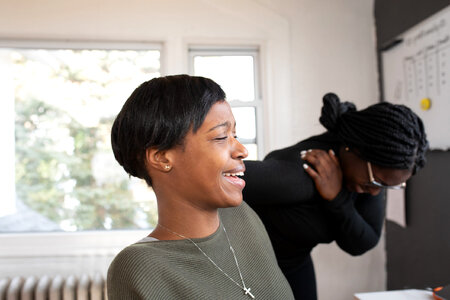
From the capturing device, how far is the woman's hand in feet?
3.72

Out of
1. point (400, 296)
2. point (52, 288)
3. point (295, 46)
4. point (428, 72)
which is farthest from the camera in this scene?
point (295, 46)

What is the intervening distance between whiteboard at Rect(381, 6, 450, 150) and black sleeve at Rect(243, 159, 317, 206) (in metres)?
1.02

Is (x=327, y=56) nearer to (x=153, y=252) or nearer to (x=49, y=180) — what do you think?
(x=49, y=180)

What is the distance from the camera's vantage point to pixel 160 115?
28.3 inches

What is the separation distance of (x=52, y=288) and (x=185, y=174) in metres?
1.79

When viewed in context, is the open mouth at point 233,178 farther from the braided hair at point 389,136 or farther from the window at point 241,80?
the window at point 241,80

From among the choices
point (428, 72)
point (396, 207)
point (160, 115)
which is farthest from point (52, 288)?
point (428, 72)

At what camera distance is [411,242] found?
2.11 m

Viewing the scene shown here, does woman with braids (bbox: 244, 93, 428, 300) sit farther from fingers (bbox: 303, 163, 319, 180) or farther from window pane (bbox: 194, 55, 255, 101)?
window pane (bbox: 194, 55, 255, 101)

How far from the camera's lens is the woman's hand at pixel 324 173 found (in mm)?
1133

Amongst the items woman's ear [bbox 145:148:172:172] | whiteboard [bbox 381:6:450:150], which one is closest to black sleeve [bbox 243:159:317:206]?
woman's ear [bbox 145:148:172:172]

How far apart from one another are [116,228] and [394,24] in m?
2.09

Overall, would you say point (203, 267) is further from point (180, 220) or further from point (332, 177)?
point (332, 177)

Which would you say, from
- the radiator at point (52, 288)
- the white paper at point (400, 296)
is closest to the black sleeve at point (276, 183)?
the white paper at point (400, 296)
